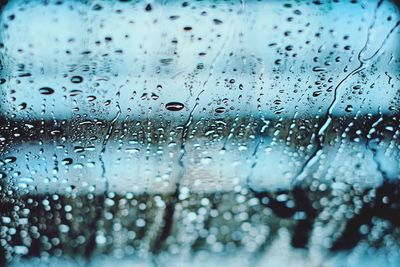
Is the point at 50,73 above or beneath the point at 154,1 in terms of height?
beneath

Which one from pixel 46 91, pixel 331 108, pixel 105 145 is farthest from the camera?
pixel 46 91

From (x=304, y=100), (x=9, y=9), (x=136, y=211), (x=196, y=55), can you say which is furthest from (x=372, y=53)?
(x=9, y=9)

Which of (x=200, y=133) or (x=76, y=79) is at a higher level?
(x=200, y=133)

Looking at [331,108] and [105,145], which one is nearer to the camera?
[105,145]

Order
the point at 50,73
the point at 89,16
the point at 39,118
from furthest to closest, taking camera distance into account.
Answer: the point at 89,16 < the point at 50,73 < the point at 39,118

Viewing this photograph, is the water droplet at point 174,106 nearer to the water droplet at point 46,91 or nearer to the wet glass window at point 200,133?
the wet glass window at point 200,133

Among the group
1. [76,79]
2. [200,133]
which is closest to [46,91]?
[76,79]

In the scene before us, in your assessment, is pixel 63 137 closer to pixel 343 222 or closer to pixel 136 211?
pixel 136 211

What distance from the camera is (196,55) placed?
148 cm

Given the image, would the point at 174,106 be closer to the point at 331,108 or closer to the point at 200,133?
the point at 200,133

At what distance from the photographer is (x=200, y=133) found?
100cm

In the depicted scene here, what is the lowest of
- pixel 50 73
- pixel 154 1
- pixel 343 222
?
pixel 50 73

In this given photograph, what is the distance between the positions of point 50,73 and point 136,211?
87 cm

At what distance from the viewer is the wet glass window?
569 millimetres
